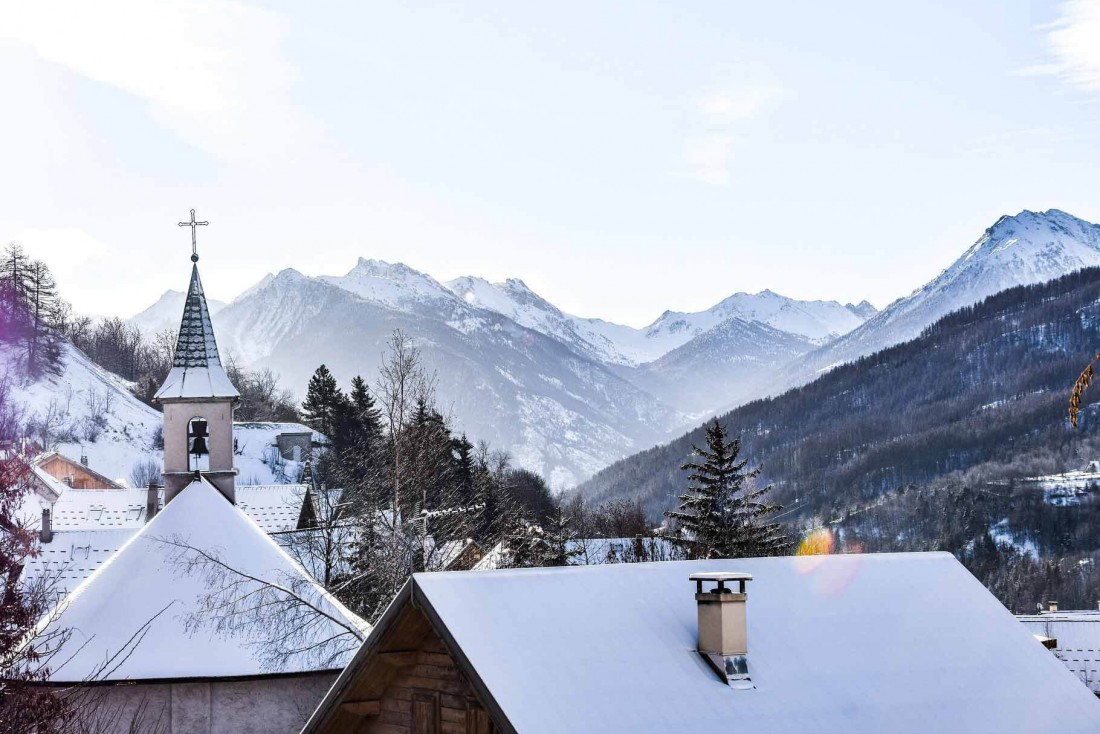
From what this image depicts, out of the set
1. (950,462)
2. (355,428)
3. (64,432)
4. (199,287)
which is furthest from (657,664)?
(950,462)

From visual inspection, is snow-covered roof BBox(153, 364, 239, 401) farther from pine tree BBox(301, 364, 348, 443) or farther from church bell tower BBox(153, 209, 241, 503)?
pine tree BBox(301, 364, 348, 443)

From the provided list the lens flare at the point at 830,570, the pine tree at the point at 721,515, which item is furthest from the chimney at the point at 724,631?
the pine tree at the point at 721,515

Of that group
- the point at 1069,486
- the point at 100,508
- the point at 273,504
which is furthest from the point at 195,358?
the point at 1069,486

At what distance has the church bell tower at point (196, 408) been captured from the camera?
3131 centimetres

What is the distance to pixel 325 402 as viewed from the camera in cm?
11219

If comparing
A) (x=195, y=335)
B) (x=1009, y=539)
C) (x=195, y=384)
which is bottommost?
(x=1009, y=539)

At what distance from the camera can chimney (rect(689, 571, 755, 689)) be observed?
624 inches

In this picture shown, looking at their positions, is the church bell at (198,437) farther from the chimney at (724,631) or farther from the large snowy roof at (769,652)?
the chimney at (724,631)

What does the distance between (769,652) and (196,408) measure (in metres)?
19.2

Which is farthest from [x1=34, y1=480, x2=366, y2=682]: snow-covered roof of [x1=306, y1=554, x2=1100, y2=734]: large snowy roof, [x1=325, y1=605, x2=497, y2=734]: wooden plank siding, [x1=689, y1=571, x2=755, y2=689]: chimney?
[x1=689, y1=571, x2=755, y2=689]: chimney

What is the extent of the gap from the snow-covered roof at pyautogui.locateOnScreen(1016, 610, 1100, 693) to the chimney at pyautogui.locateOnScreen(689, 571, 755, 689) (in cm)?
5806

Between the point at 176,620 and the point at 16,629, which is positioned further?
the point at 176,620

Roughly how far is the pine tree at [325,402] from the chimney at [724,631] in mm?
89608

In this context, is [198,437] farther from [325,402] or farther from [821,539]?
[821,539]
